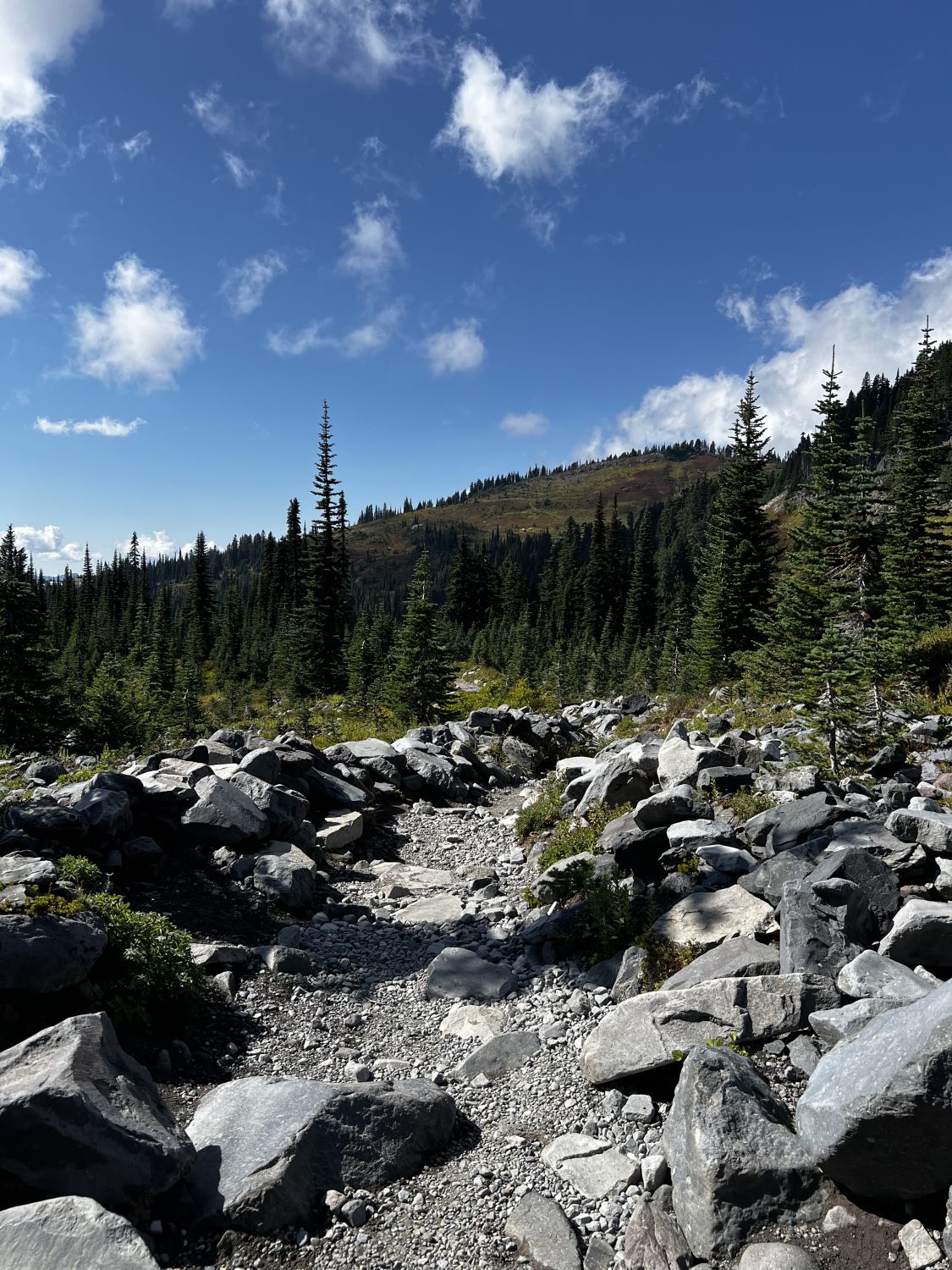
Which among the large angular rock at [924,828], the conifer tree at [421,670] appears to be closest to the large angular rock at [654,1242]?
the large angular rock at [924,828]

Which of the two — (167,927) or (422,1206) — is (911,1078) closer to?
(422,1206)

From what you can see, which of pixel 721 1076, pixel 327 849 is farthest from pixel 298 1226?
pixel 327 849

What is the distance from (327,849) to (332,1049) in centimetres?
629

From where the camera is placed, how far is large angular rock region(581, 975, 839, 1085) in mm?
5625

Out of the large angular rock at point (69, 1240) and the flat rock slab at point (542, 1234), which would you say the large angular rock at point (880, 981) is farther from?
the large angular rock at point (69, 1240)

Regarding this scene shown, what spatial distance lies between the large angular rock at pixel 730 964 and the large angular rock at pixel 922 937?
1.00m

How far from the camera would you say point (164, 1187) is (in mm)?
4453

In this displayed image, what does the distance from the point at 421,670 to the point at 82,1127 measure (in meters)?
23.6

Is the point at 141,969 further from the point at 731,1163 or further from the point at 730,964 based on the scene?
the point at 730,964

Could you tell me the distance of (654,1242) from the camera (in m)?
4.33

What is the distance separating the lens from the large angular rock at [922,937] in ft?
18.3

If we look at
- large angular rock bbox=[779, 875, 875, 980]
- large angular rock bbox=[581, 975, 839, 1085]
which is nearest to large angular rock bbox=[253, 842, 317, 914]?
large angular rock bbox=[581, 975, 839, 1085]

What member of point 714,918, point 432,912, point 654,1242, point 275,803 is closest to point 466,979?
point 432,912

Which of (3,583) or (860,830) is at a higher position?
(3,583)
